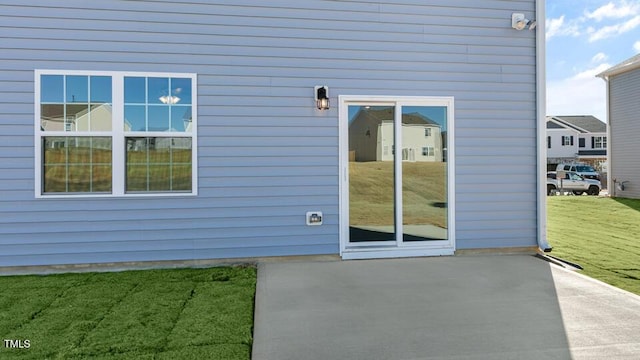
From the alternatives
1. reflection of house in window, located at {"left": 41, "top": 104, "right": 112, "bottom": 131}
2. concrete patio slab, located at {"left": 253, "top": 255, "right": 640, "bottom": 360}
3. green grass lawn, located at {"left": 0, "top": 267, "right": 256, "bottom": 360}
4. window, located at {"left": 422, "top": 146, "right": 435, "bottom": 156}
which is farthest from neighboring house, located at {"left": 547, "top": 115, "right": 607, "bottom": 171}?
reflection of house in window, located at {"left": 41, "top": 104, "right": 112, "bottom": 131}

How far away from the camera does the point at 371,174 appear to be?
482cm

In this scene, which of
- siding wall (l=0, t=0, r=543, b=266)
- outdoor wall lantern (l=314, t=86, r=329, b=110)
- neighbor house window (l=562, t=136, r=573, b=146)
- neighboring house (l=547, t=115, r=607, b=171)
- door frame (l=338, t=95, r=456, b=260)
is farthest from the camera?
neighbor house window (l=562, t=136, r=573, b=146)

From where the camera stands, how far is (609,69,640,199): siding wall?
12.8 m

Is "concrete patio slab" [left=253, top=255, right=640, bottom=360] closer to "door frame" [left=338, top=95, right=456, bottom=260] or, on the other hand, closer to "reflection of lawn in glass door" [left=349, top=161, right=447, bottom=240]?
"door frame" [left=338, top=95, right=456, bottom=260]

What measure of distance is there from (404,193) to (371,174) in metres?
0.51

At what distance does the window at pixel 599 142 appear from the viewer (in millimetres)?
31188

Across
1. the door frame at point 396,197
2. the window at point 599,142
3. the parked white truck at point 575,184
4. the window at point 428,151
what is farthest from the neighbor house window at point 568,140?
the window at point 428,151

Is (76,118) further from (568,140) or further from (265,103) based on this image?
(568,140)

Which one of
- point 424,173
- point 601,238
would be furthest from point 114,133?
point 601,238

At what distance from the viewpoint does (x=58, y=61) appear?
4230mm

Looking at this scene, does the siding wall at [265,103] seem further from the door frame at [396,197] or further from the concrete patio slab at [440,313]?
the concrete patio slab at [440,313]

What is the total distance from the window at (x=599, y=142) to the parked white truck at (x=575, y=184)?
19.4 meters

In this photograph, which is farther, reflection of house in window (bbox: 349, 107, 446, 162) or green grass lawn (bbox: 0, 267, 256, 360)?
reflection of house in window (bbox: 349, 107, 446, 162)

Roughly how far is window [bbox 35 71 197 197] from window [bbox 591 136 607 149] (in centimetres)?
3685
